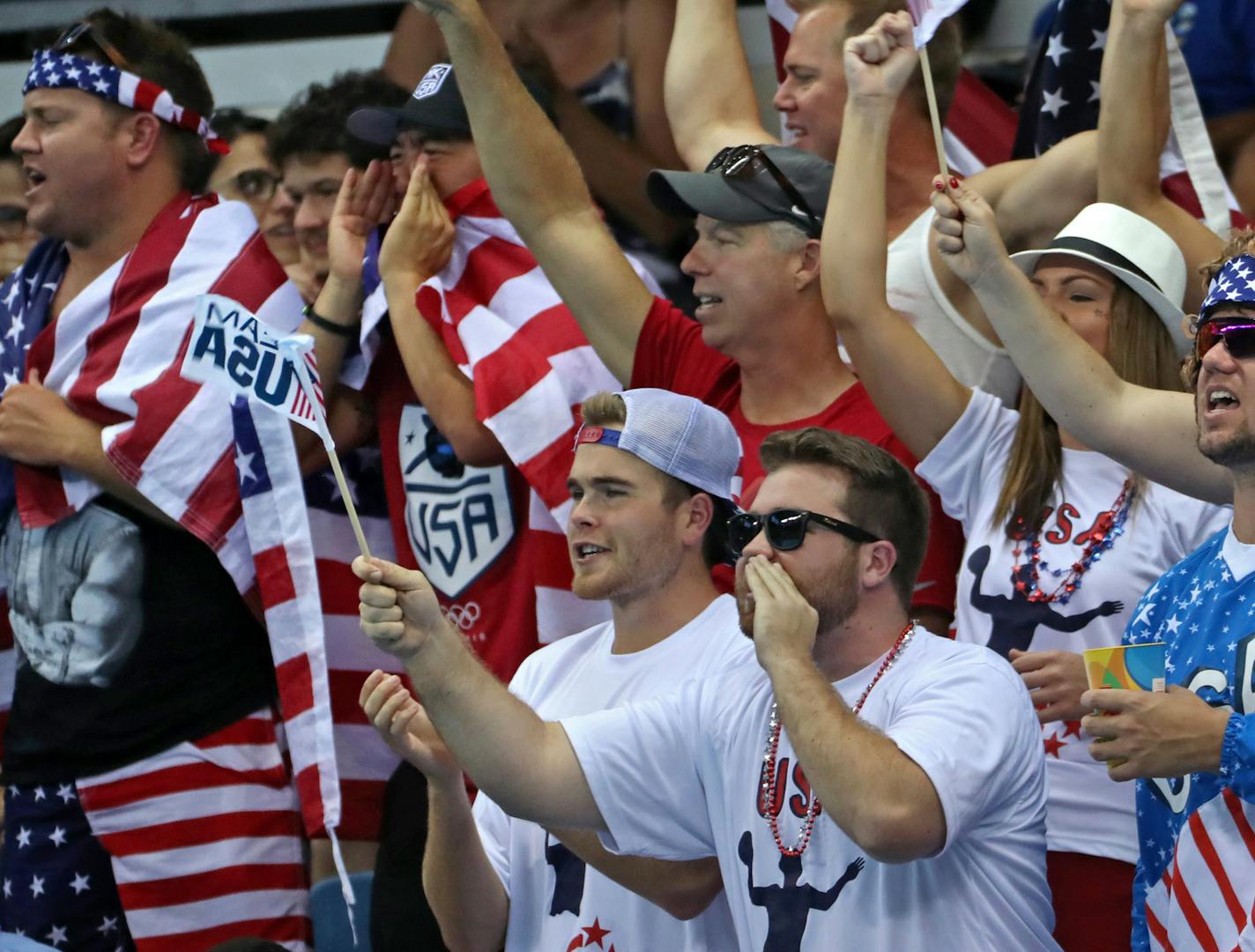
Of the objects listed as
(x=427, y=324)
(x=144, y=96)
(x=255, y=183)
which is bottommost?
(x=427, y=324)

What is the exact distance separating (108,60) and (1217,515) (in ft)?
9.25

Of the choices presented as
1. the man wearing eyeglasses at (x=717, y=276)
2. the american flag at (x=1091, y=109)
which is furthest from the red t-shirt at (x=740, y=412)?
the american flag at (x=1091, y=109)

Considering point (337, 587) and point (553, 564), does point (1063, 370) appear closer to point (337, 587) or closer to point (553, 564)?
point (553, 564)

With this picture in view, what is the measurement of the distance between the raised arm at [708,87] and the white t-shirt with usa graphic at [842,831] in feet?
6.23

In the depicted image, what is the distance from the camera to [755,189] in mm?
3982

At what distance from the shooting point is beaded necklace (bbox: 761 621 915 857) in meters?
2.91

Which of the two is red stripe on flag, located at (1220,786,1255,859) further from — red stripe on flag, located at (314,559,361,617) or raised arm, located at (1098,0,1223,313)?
red stripe on flag, located at (314,559,361,617)

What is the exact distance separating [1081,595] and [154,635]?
2087 millimetres

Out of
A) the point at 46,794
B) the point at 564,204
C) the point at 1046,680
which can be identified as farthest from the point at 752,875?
the point at 46,794

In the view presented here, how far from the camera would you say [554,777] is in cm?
308

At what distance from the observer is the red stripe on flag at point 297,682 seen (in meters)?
4.26

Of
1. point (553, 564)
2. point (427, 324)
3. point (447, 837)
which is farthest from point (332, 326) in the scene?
point (447, 837)

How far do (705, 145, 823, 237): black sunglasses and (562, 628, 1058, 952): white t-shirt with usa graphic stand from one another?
1.20 m

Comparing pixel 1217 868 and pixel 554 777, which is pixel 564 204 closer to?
pixel 554 777
